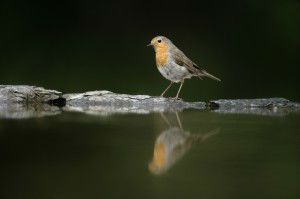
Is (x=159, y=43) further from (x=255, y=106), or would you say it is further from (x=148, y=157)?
(x=148, y=157)

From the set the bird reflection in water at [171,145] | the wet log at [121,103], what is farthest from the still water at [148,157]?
the wet log at [121,103]

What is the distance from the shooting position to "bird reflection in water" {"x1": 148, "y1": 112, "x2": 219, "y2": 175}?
86.0 inches

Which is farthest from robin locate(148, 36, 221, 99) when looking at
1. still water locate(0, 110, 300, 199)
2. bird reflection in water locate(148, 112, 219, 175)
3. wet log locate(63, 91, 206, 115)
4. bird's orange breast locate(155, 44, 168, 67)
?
bird reflection in water locate(148, 112, 219, 175)

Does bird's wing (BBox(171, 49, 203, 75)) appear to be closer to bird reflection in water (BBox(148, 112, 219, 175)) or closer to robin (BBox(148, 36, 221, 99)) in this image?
robin (BBox(148, 36, 221, 99))

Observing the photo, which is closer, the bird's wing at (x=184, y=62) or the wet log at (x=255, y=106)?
the wet log at (x=255, y=106)

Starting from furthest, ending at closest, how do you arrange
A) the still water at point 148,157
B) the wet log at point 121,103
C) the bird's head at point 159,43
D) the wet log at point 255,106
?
the bird's head at point 159,43 < the wet log at point 255,106 < the wet log at point 121,103 < the still water at point 148,157

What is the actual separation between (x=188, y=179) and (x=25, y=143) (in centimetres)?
87

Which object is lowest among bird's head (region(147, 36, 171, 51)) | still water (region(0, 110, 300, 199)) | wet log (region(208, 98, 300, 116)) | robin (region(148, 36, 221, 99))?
still water (region(0, 110, 300, 199))

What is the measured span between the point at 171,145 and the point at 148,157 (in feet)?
0.87

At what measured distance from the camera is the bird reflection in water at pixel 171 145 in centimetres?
219

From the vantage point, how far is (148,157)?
2.33 meters

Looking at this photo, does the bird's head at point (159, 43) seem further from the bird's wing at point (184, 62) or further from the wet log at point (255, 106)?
the wet log at point (255, 106)

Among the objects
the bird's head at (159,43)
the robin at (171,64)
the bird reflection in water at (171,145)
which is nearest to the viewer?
the bird reflection in water at (171,145)

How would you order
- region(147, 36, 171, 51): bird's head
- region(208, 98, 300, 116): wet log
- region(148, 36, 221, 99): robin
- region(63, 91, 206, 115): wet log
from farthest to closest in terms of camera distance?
region(147, 36, 171, 51): bird's head
region(148, 36, 221, 99): robin
region(208, 98, 300, 116): wet log
region(63, 91, 206, 115): wet log
